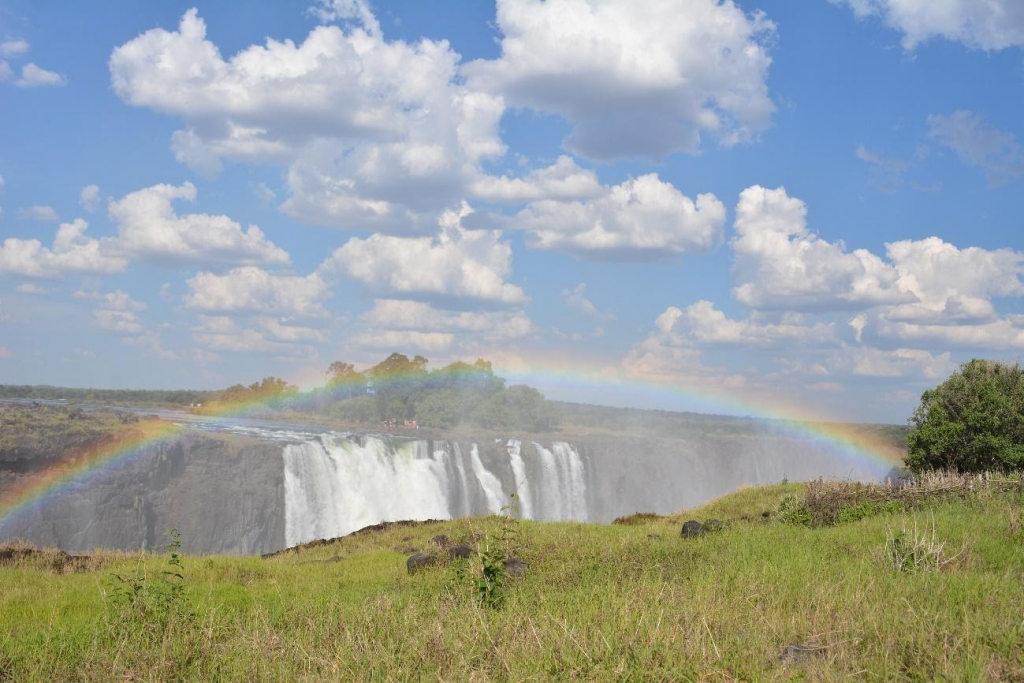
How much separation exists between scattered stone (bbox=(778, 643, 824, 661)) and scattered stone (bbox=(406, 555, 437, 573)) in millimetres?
10927

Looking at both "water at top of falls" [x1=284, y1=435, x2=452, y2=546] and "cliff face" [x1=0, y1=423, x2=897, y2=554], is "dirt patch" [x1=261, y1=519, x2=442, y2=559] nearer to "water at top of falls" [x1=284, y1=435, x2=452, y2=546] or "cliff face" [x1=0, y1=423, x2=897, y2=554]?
"cliff face" [x1=0, y1=423, x2=897, y2=554]

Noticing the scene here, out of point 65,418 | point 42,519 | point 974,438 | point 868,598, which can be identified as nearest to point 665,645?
point 868,598

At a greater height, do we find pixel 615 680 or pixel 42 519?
pixel 615 680

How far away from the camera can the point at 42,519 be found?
4281 centimetres

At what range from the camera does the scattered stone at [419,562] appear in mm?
16469

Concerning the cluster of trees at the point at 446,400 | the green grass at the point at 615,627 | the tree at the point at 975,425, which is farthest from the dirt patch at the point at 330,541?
the cluster of trees at the point at 446,400

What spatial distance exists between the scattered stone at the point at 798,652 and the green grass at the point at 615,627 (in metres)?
0.05

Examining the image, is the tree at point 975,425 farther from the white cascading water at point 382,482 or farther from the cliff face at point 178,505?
the cliff face at point 178,505

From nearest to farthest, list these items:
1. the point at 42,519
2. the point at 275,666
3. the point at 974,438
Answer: the point at 275,666, the point at 974,438, the point at 42,519

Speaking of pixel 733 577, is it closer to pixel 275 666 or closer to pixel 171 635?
pixel 275 666

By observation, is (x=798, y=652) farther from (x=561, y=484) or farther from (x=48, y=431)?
(x=561, y=484)

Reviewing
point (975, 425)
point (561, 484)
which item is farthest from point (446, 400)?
point (975, 425)

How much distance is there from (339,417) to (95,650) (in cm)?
11167

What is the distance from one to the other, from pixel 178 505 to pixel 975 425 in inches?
1842
